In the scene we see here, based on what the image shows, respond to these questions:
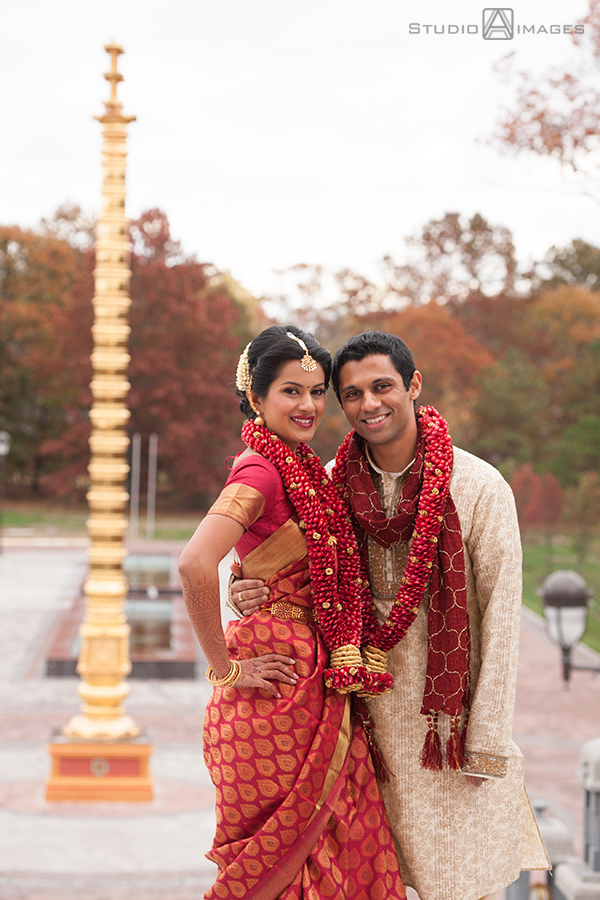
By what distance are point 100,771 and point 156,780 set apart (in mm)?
674

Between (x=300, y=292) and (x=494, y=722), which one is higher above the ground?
(x=300, y=292)

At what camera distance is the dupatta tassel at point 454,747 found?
270 cm

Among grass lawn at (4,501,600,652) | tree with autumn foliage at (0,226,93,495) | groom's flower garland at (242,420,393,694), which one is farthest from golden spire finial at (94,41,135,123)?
tree with autumn foliage at (0,226,93,495)

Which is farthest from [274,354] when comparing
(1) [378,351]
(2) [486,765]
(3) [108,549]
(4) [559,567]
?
(4) [559,567]

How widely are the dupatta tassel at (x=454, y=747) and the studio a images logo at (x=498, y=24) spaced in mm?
4130

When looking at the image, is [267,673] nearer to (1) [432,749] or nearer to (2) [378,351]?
(1) [432,749]

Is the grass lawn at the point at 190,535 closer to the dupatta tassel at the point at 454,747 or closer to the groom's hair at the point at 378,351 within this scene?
the dupatta tassel at the point at 454,747

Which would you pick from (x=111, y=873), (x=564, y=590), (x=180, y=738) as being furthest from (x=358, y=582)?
(x=180, y=738)

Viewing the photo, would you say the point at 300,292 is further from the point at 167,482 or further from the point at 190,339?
the point at 167,482

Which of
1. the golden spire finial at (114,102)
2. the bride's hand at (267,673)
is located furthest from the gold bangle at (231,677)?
the golden spire finial at (114,102)

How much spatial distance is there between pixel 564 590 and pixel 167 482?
28261 mm

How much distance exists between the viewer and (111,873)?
658cm

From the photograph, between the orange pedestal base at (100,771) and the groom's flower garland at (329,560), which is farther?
the orange pedestal base at (100,771)

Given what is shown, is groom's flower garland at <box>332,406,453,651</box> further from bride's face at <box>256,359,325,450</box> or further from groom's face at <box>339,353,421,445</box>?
bride's face at <box>256,359,325,450</box>
